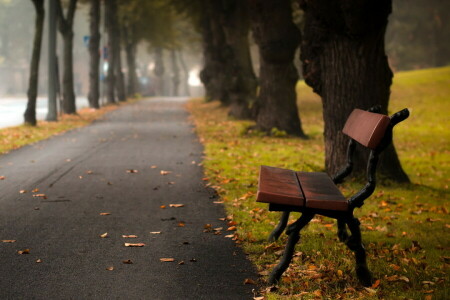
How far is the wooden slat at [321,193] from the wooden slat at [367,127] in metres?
0.46

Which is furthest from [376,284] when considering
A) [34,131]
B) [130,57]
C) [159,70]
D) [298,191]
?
[159,70]

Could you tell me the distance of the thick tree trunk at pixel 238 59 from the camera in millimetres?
23406

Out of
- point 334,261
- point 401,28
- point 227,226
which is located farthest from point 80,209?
point 401,28

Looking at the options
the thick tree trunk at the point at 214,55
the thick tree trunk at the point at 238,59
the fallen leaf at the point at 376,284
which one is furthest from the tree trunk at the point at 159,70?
the fallen leaf at the point at 376,284

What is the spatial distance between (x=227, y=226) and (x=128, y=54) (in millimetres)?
41851

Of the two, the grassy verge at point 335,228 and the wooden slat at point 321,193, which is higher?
the wooden slat at point 321,193

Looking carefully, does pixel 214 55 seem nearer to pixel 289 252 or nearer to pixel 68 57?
pixel 68 57

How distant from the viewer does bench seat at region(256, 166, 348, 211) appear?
4.67 metres

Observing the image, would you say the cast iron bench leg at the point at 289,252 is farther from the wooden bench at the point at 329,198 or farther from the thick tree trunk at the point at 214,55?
the thick tree trunk at the point at 214,55

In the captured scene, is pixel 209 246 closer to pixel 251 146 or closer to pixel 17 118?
pixel 251 146

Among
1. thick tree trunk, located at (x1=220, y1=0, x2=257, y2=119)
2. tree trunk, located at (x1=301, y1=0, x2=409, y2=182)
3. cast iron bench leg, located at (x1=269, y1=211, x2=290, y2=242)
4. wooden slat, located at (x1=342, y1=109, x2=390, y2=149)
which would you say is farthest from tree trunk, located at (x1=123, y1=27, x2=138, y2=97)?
cast iron bench leg, located at (x1=269, y1=211, x2=290, y2=242)

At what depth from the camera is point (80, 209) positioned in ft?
25.2

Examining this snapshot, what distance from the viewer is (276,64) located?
1684cm

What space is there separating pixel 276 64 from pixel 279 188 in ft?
39.9
